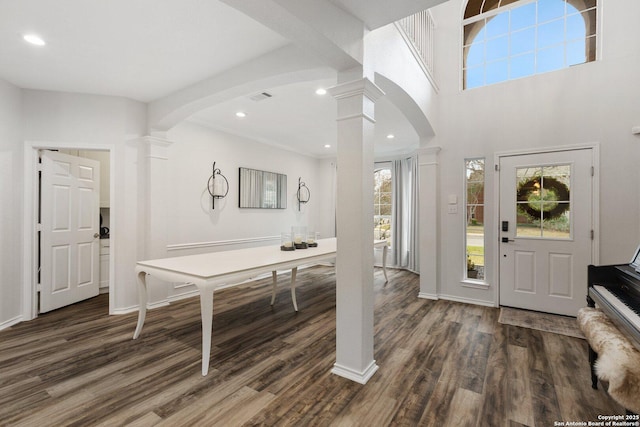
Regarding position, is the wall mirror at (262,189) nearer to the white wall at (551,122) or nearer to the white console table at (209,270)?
the white console table at (209,270)

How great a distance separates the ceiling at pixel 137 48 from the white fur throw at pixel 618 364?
273 cm

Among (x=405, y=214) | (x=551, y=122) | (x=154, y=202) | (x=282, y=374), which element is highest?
(x=551, y=122)

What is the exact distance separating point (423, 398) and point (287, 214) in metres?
4.41

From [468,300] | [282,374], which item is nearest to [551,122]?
[468,300]

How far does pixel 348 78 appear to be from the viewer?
1.99 meters

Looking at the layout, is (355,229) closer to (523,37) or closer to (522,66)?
→ (522,66)

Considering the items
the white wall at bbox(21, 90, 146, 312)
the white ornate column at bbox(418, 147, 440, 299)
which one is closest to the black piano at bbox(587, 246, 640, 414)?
the white ornate column at bbox(418, 147, 440, 299)

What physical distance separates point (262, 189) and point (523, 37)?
4230mm

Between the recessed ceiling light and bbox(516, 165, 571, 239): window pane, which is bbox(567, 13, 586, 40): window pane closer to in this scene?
bbox(516, 165, 571, 239): window pane

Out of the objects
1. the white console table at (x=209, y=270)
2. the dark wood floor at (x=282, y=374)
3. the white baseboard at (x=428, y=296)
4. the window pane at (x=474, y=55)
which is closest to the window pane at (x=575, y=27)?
the window pane at (x=474, y=55)

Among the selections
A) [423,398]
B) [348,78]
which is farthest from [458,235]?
[348,78]

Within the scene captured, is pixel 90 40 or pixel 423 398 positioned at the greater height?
pixel 90 40

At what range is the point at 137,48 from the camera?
2.31 meters

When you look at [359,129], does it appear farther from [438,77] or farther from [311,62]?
[438,77]
